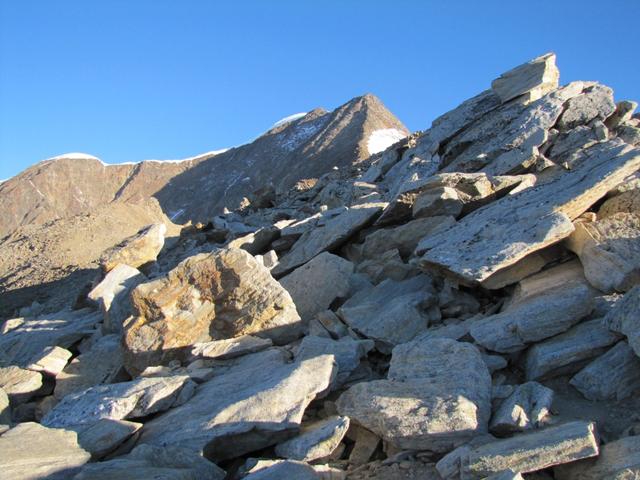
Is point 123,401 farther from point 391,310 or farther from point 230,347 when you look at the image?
point 391,310

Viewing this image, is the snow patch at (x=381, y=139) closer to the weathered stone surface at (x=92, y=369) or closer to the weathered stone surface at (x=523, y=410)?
the weathered stone surface at (x=92, y=369)

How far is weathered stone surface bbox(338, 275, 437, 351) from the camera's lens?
262 inches

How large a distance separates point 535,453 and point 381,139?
1944 inches

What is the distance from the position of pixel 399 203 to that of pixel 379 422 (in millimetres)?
5741

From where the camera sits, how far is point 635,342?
462cm

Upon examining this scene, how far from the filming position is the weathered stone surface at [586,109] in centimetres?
1280

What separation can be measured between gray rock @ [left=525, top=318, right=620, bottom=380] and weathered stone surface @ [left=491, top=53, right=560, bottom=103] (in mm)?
11422

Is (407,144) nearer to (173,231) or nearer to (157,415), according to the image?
(173,231)

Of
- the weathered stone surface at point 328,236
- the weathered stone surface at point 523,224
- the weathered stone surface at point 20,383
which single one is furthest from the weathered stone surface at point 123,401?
the weathered stone surface at point 328,236

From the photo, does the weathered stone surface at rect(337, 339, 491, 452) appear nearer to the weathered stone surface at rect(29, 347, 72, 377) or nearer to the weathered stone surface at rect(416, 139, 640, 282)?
the weathered stone surface at rect(416, 139, 640, 282)

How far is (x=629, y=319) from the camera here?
4785 mm

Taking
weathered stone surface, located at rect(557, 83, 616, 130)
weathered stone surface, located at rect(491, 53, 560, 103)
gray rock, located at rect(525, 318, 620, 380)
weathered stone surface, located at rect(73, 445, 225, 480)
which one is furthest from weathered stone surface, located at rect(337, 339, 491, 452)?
weathered stone surface, located at rect(491, 53, 560, 103)

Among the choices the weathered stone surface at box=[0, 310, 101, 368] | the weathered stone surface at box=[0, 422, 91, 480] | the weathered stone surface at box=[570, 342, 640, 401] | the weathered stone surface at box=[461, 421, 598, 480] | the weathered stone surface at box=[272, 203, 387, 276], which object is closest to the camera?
the weathered stone surface at box=[461, 421, 598, 480]

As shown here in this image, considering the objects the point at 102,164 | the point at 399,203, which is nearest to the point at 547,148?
the point at 399,203
